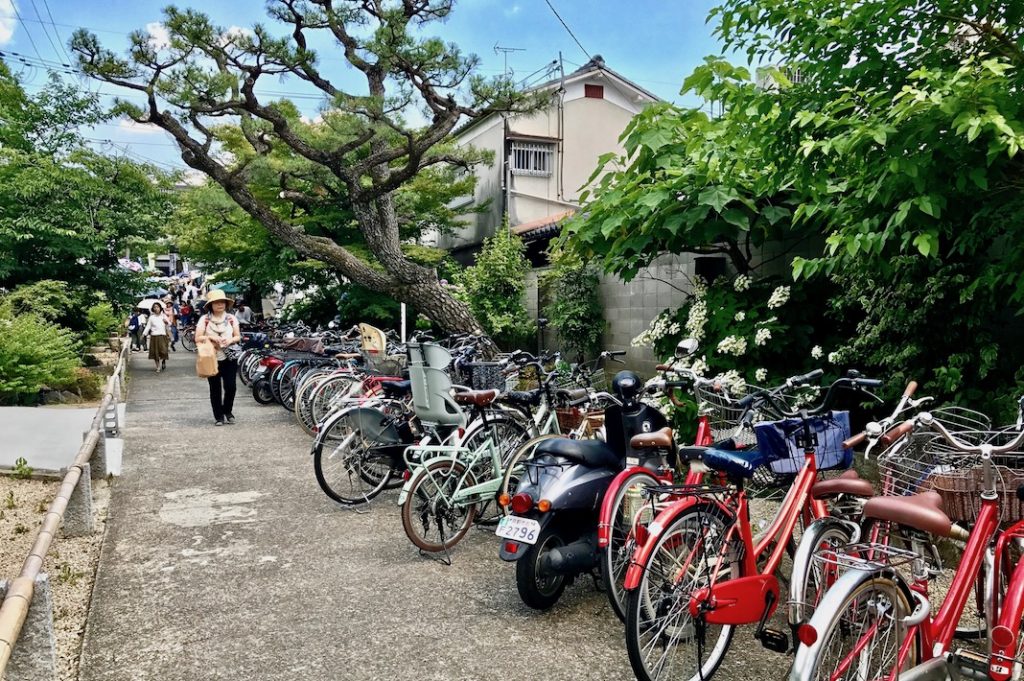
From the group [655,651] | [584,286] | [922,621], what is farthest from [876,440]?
[584,286]

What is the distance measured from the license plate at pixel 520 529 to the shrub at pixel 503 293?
8894 mm

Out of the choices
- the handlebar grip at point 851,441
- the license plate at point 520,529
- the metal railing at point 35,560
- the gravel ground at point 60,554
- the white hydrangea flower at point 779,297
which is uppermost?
the white hydrangea flower at point 779,297

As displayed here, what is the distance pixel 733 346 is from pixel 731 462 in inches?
159

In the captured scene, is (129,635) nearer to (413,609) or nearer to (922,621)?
(413,609)

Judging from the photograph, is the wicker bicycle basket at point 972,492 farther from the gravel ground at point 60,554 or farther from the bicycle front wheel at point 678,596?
the gravel ground at point 60,554

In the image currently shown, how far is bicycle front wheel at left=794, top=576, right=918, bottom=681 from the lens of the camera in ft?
8.81

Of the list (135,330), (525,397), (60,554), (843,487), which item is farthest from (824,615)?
(135,330)

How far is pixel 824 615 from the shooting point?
251cm

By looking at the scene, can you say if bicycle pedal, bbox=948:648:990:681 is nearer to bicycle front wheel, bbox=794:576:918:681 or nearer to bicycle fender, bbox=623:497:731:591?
bicycle front wheel, bbox=794:576:918:681

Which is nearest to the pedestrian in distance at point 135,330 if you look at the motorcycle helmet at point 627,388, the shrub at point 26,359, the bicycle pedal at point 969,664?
the shrub at point 26,359

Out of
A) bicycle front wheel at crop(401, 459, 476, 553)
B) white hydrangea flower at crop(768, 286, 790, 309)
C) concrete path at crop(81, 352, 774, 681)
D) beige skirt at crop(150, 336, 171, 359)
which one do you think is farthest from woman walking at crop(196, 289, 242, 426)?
beige skirt at crop(150, 336, 171, 359)

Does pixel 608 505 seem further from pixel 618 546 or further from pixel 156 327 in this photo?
pixel 156 327

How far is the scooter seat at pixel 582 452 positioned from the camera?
4.24 meters

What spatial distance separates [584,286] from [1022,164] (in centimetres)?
703
